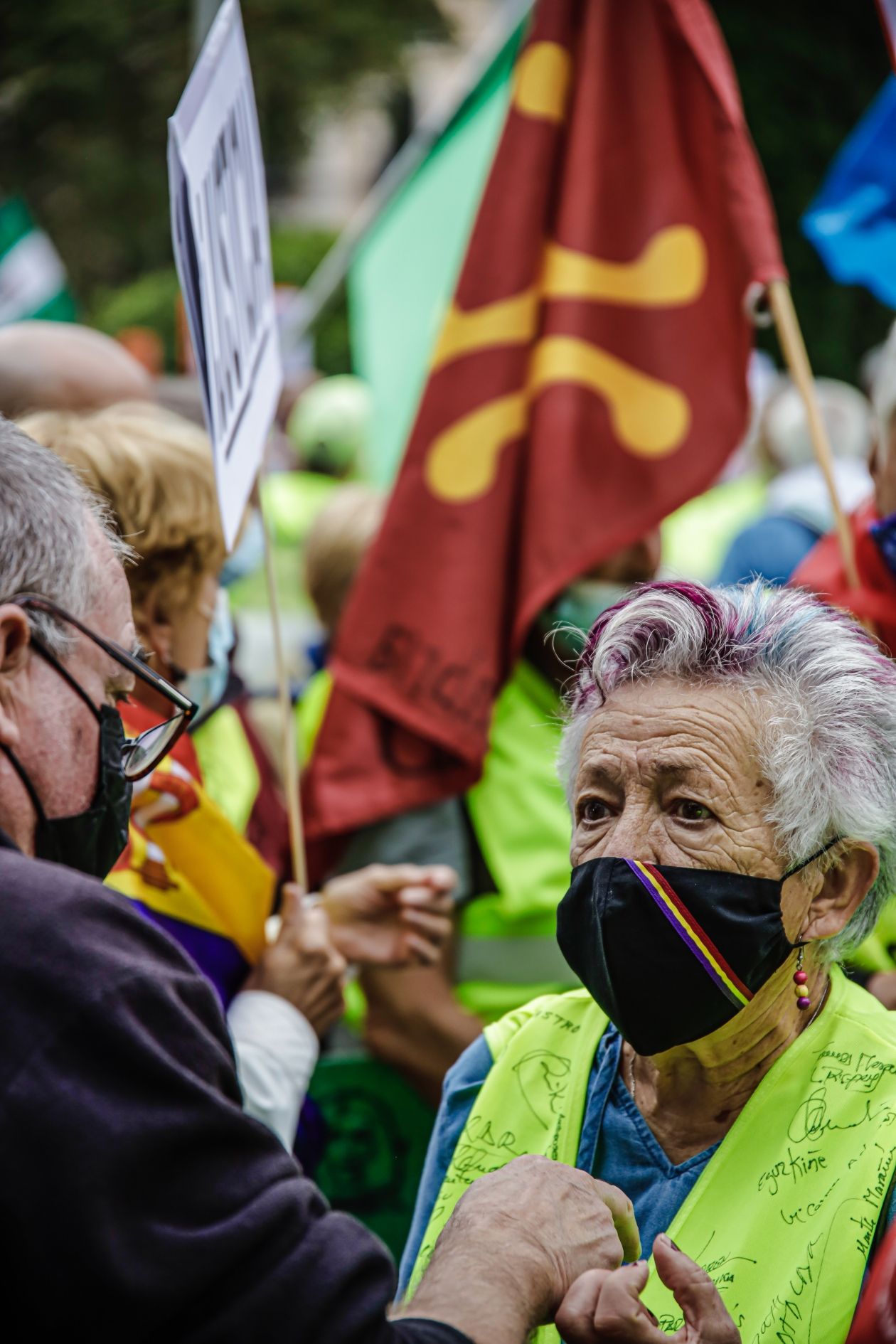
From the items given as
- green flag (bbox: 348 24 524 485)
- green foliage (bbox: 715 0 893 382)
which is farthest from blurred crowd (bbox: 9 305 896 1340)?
green foliage (bbox: 715 0 893 382)

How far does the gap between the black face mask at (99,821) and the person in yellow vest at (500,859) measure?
4.87ft

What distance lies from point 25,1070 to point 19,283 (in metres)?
6.72

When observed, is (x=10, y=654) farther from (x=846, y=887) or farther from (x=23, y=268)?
(x=23, y=268)

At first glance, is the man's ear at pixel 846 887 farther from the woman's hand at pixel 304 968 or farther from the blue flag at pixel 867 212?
the blue flag at pixel 867 212

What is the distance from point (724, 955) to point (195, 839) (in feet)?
3.91

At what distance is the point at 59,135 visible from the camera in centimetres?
1625

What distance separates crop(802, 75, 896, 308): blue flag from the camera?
176 inches

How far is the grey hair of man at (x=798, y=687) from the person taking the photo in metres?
2.10

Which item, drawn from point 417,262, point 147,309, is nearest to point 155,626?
point 417,262

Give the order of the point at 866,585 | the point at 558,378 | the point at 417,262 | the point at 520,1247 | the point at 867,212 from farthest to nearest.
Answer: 1. the point at 417,262
2. the point at 867,212
3. the point at 558,378
4. the point at 866,585
5. the point at 520,1247

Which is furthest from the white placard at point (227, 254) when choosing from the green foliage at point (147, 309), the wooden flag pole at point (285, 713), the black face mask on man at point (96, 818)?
the green foliage at point (147, 309)

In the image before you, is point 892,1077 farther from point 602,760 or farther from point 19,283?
point 19,283

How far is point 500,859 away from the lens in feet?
11.3

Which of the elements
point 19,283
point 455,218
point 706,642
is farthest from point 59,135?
point 706,642
